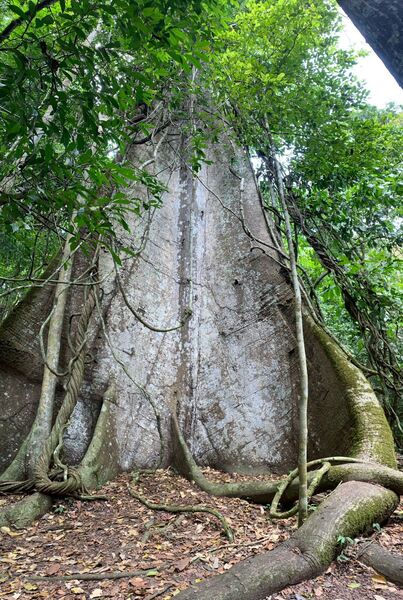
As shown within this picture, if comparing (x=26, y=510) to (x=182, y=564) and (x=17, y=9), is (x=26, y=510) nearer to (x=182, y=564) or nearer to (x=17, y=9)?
(x=182, y=564)

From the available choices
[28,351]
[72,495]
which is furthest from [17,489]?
[28,351]

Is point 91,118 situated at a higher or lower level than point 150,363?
higher

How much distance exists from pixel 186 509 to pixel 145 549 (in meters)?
0.49

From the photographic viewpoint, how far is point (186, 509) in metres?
2.80

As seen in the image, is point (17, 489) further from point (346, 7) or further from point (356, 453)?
point (346, 7)

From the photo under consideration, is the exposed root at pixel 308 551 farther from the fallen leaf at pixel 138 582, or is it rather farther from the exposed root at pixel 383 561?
the fallen leaf at pixel 138 582

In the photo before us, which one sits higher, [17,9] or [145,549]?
[17,9]

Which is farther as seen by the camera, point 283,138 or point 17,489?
point 283,138

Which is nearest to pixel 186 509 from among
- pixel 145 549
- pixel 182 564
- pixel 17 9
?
pixel 145 549

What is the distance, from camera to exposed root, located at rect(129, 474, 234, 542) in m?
2.45

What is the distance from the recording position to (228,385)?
4.09 meters

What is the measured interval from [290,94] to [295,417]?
12.1ft

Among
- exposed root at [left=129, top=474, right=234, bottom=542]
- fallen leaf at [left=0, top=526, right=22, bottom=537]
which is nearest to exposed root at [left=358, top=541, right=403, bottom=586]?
exposed root at [left=129, top=474, right=234, bottom=542]

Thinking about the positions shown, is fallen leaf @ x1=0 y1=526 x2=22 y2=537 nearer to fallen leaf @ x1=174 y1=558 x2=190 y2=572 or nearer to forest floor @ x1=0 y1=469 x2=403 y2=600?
forest floor @ x1=0 y1=469 x2=403 y2=600
